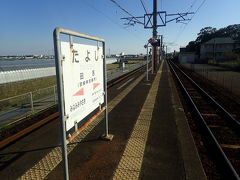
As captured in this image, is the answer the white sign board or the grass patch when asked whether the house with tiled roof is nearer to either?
the grass patch

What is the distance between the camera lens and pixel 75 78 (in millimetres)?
3084

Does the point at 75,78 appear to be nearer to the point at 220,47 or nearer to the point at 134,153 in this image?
the point at 134,153

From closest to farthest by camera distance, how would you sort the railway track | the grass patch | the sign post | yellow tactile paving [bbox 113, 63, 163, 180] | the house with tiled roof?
1. the sign post
2. yellow tactile paving [bbox 113, 63, 163, 180]
3. the railway track
4. the grass patch
5. the house with tiled roof

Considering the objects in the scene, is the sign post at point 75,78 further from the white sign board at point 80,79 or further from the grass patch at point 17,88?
the grass patch at point 17,88

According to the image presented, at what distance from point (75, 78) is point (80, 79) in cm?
21

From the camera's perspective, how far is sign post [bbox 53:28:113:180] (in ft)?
8.65

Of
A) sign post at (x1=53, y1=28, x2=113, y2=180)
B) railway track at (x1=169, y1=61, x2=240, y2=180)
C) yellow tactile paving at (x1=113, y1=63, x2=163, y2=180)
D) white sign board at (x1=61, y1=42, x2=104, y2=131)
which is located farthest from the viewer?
railway track at (x1=169, y1=61, x2=240, y2=180)

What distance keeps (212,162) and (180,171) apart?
1054 mm

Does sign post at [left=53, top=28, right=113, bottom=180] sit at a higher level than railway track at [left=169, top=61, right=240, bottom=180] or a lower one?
higher

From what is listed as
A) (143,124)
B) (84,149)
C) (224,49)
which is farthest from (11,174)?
(224,49)

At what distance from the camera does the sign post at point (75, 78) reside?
2637 mm

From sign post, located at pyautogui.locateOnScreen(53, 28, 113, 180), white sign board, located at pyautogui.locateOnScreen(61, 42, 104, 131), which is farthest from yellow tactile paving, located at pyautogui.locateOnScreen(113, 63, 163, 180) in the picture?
white sign board, located at pyautogui.locateOnScreen(61, 42, 104, 131)

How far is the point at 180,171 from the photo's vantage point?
370 centimetres

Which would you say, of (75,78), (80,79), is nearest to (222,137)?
(80,79)
